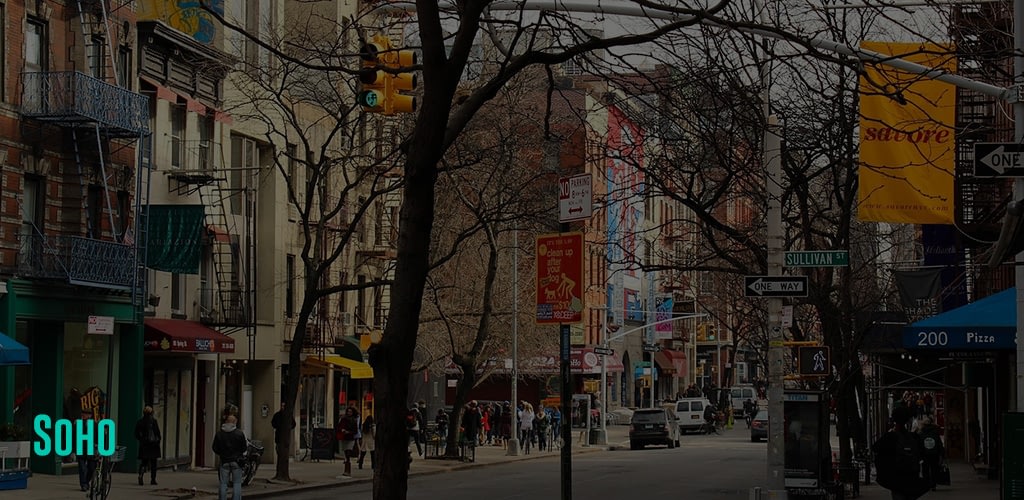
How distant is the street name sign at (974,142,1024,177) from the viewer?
14.0 m

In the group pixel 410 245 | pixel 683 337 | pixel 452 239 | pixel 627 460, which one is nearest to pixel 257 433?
pixel 452 239

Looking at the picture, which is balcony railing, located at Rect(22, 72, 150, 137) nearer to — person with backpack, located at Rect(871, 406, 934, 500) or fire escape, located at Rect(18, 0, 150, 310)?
fire escape, located at Rect(18, 0, 150, 310)

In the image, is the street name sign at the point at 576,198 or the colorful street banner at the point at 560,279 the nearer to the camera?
the street name sign at the point at 576,198

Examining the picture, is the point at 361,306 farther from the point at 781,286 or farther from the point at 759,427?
the point at 781,286

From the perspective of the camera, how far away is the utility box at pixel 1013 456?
597 inches

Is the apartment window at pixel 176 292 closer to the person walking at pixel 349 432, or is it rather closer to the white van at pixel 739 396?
the person walking at pixel 349 432

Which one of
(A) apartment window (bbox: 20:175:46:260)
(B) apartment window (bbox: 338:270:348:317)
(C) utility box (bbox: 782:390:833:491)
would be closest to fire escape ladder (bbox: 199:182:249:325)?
(A) apartment window (bbox: 20:175:46:260)

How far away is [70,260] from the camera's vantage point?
31484 millimetres

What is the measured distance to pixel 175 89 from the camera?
37.9 metres

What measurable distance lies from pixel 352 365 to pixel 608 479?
531 inches

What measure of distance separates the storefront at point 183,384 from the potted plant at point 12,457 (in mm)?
7726

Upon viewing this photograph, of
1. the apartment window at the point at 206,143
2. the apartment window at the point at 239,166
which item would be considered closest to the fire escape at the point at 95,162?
the apartment window at the point at 206,143

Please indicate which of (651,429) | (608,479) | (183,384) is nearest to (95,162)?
(183,384)

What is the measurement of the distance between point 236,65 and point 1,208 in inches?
525
